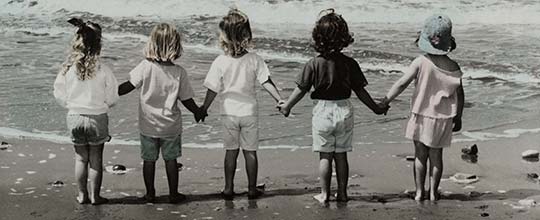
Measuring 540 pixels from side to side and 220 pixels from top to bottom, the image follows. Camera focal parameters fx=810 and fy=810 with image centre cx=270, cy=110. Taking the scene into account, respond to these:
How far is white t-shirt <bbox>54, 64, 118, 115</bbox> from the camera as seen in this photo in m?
4.92

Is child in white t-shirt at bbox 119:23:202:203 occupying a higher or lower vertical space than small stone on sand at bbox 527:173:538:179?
higher

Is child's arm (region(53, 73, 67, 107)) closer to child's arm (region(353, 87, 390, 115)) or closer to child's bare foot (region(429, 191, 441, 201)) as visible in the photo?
child's arm (region(353, 87, 390, 115))

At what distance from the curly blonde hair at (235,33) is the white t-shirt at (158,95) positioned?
1.15ft

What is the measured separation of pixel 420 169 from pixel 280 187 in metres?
0.93

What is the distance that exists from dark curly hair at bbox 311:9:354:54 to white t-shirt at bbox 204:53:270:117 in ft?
1.34

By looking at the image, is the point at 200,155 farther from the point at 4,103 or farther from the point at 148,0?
the point at 148,0

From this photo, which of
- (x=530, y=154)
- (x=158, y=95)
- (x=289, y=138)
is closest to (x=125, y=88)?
(x=158, y=95)

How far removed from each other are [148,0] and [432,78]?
14.1 metres

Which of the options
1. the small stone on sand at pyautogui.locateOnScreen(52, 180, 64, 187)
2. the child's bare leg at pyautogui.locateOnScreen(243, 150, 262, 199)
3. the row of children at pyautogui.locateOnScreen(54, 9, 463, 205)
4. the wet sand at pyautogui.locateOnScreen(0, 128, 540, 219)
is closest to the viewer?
the wet sand at pyautogui.locateOnScreen(0, 128, 540, 219)

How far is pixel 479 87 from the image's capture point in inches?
423

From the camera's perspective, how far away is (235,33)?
16.6ft

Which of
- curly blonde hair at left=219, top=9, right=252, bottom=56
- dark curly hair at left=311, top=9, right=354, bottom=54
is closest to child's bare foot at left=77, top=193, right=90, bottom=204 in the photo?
curly blonde hair at left=219, top=9, right=252, bottom=56

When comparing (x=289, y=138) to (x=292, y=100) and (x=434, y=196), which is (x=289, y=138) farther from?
(x=434, y=196)

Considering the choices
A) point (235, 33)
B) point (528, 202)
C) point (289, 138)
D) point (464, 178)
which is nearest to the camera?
point (528, 202)
